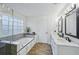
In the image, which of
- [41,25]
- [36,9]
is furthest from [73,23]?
[36,9]

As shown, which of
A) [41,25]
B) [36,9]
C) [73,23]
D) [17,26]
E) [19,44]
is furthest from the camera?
[36,9]

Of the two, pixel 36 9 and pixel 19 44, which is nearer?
pixel 19 44

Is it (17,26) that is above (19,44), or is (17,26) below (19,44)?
above

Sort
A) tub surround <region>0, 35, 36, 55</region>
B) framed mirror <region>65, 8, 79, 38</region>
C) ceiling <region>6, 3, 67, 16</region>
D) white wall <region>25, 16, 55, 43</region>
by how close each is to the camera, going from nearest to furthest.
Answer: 1. framed mirror <region>65, 8, 79, 38</region>
2. tub surround <region>0, 35, 36, 55</region>
3. ceiling <region>6, 3, 67, 16</region>
4. white wall <region>25, 16, 55, 43</region>

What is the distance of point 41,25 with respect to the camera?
2723 mm

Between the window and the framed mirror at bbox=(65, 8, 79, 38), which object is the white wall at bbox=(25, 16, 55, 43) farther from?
the framed mirror at bbox=(65, 8, 79, 38)

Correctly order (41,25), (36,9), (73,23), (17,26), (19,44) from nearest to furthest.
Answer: (73,23), (19,44), (17,26), (41,25), (36,9)

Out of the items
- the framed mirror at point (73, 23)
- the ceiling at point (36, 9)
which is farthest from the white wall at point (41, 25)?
the framed mirror at point (73, 23)

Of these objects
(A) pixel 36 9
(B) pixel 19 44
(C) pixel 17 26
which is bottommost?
(B) pixel 19 44

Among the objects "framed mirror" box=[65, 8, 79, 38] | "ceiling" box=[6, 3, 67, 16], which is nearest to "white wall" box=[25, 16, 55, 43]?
"ceiling" box=[6, 3, 67, 16]

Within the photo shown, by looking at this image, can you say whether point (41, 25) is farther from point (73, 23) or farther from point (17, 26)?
point (73, 23)

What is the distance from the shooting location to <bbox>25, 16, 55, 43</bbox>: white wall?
2.62 metres

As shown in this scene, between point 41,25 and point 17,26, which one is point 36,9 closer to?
point 41,25
